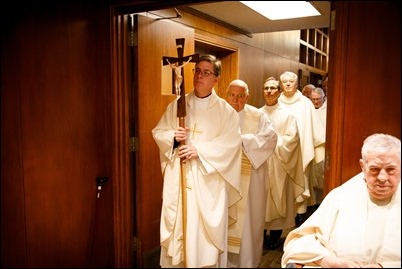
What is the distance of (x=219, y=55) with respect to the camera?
403 cm

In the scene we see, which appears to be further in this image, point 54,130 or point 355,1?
point 54,130

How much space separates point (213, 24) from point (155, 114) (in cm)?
132

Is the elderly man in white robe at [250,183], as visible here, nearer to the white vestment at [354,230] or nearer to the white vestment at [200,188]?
the white vestment at [200,188]

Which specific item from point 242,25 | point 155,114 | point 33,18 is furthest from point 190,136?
point 242,25

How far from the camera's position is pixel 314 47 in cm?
602

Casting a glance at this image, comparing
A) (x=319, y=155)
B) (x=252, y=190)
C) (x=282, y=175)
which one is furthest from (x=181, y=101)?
(x=319, y=155)

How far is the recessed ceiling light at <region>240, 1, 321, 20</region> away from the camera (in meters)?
2.75

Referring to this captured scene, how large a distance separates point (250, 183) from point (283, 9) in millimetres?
1363

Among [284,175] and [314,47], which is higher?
[314,47]

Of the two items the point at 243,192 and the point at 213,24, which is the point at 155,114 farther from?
the point at 213,24

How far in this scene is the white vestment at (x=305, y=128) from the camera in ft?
11.0

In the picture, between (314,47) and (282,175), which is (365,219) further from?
(314,47)

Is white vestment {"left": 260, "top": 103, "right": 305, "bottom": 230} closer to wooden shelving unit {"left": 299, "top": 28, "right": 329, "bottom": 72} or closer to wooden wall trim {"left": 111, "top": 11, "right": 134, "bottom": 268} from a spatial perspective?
wooden wall trim {"left": 111, "top": 11, "right": 134, "bottom": 268}

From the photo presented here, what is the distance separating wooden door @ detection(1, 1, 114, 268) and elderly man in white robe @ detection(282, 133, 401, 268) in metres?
1.18
